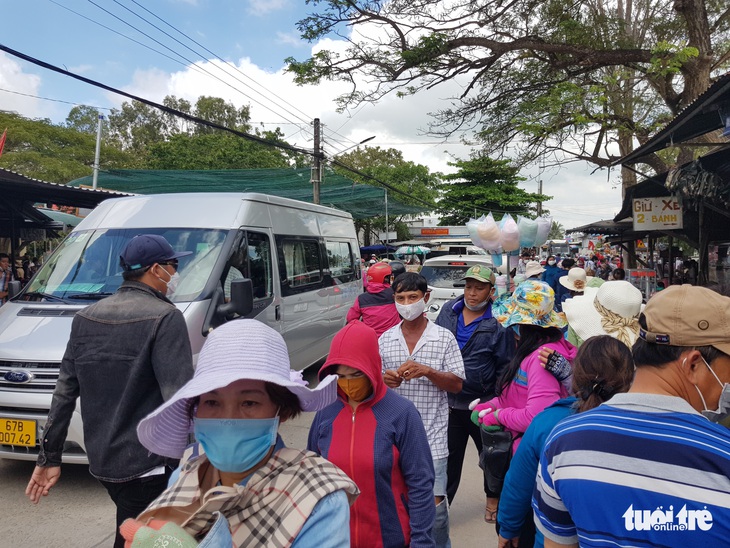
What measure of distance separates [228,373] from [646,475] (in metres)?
0.99

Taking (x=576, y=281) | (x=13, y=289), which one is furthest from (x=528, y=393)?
(x=13, y=289)

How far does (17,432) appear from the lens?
400 cm

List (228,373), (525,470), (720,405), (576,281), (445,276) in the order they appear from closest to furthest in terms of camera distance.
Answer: (228,373)
(720,405)
(525,470)
(576,281)
(445,276)

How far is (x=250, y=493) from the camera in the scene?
4.12 feet

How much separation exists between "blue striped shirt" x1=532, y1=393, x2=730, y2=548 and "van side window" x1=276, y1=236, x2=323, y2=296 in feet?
17.2

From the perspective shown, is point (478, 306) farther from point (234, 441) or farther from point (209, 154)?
point (209, 154)

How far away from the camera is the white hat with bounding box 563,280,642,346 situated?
2789mm

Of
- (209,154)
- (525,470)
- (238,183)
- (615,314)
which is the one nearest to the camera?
(525,470)

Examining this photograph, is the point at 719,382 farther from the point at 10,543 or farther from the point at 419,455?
the point at 10,543

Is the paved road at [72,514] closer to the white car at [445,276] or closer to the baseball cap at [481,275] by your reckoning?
the baseball cap at [481,275]

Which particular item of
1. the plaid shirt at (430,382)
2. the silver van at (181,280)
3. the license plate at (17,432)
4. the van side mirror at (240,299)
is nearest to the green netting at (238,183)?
the silver van at (181,280)

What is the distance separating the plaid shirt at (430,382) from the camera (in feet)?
10.0

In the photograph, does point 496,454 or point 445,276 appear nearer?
point 496,454

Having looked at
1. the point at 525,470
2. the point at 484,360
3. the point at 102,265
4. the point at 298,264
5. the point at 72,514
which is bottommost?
the point at 72,514
